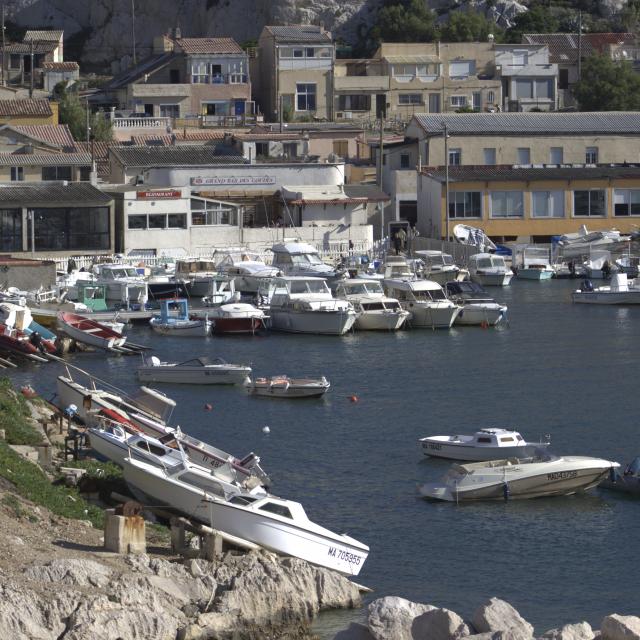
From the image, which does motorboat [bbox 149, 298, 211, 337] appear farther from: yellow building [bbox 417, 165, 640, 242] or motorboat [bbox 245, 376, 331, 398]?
yellow building [bbox 417, 165, 640, 242]

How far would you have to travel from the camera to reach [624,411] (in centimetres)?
3266

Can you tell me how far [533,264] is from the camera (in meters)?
57.3

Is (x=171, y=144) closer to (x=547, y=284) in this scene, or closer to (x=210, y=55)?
(x=210, y=55)

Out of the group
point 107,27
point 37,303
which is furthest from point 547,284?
point 107,27

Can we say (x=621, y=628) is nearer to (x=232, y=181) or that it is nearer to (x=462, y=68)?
(x=232, y=181)

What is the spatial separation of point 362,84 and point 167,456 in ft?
188

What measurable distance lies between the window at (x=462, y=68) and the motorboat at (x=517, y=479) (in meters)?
56.0

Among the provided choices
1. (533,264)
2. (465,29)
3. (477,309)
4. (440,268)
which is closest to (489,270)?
(440,268)

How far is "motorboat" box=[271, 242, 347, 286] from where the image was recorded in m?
50.8

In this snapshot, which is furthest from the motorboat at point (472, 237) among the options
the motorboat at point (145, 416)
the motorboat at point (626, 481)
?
the motorboat at point (626, 481)

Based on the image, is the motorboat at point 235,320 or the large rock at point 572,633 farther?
the motorboat at point 235,320

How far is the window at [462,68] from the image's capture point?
79938mm

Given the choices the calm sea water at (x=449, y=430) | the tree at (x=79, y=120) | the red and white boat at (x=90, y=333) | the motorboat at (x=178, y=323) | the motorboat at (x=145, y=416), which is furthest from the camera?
the tree at (x=79, y=120)

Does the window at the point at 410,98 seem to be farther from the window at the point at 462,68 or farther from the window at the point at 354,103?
the window at the point at 462,68
